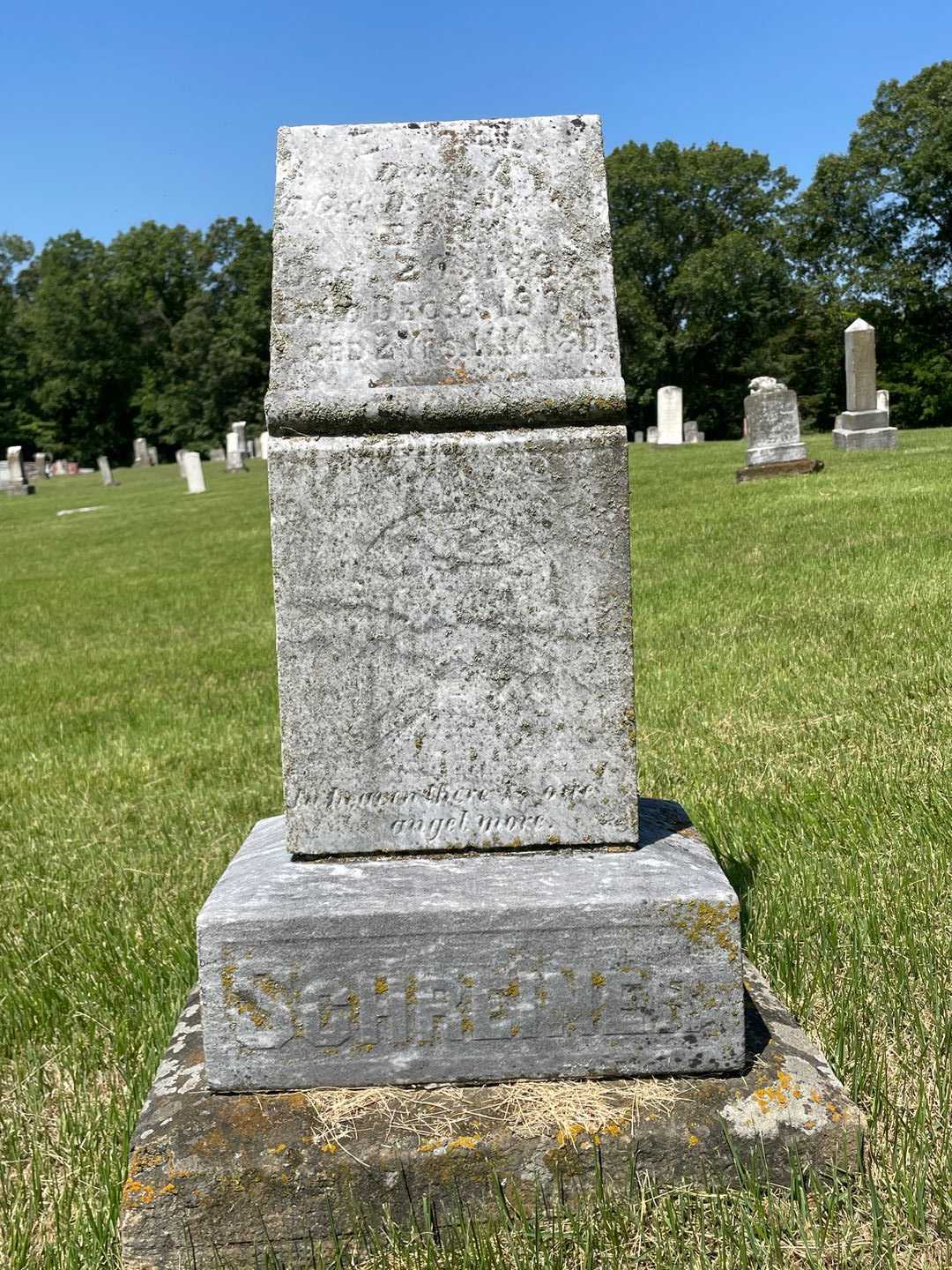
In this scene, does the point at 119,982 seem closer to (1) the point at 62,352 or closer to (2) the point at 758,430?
(2) the point at 758,430

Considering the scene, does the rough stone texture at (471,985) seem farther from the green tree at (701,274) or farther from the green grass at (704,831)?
the green tree at (701,274)

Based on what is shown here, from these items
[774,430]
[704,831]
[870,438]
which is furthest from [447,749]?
[870,438]

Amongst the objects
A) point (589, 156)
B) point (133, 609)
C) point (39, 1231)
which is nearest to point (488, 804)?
point (39, 1231)

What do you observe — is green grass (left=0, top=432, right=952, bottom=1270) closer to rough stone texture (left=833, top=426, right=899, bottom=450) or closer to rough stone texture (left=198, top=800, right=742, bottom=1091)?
rough stone texture (left=198, top=800, right=742, bottom=1091)

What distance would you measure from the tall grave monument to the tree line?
30957mm

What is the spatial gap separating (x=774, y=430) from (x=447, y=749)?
1548cm

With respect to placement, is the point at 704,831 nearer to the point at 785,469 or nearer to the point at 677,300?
the point at 785,469

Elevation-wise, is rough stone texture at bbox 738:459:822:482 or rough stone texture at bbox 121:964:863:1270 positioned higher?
rough stone texture at bbox 738:459:822:482

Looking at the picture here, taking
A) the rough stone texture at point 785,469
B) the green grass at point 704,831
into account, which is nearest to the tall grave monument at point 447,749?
the green grass at point 704,831

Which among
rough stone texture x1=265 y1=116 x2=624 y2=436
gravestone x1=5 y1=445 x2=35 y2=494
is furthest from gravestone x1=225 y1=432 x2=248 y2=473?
rough stone texture x1=265 y1=116 x2=624 y2=436

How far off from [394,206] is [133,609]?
9855mm

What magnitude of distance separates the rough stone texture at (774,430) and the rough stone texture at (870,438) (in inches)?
166

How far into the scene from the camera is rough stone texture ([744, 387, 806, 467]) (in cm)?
1655

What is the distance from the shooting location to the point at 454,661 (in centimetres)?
227
